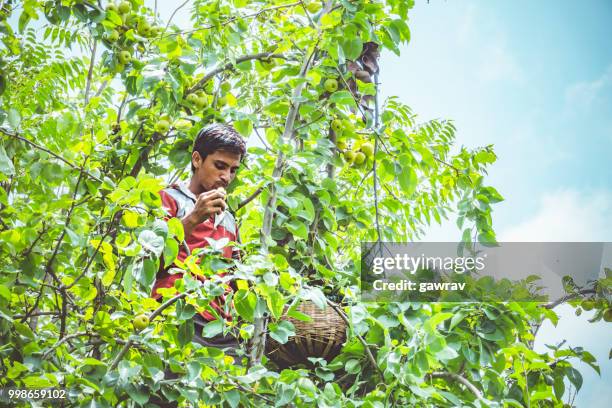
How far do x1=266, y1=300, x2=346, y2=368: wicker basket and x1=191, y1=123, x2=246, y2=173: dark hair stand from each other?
50 cm

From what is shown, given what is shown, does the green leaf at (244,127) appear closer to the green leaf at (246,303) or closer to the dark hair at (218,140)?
the dark hair at (218,140)

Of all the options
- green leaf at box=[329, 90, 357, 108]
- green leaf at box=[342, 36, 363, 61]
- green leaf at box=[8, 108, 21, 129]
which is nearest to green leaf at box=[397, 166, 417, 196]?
green leaf at box=[329, 90, 357, 108]

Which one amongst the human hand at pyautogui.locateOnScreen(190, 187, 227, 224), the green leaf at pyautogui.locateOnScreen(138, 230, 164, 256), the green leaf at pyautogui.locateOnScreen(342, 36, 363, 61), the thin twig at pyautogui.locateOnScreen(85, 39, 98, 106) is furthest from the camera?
the thin twig at pyautogui.locateOnScreen(85, 39, 98, 106)

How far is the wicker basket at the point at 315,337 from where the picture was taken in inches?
80.3

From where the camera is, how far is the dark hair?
218cm

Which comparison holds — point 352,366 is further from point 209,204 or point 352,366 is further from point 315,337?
point 209,204

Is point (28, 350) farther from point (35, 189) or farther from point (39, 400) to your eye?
point (35, 189)

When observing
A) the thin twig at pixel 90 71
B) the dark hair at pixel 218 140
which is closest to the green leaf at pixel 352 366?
the dark hair at pixel 218 140

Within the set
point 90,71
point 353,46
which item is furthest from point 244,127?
point 90,71

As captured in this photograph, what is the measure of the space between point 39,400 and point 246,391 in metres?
0.48

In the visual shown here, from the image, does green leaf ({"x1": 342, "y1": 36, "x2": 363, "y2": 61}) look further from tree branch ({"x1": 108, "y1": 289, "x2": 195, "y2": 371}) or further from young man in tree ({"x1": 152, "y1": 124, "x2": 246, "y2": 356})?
tree branch ({"x1": 108, "y1": 289, "x2": 195, "y2": 371})

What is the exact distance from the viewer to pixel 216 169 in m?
2.20

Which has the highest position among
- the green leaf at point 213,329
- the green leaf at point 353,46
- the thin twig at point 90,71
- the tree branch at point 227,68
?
the thin twig at point 90,71

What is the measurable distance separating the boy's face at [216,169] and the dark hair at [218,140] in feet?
0.05
